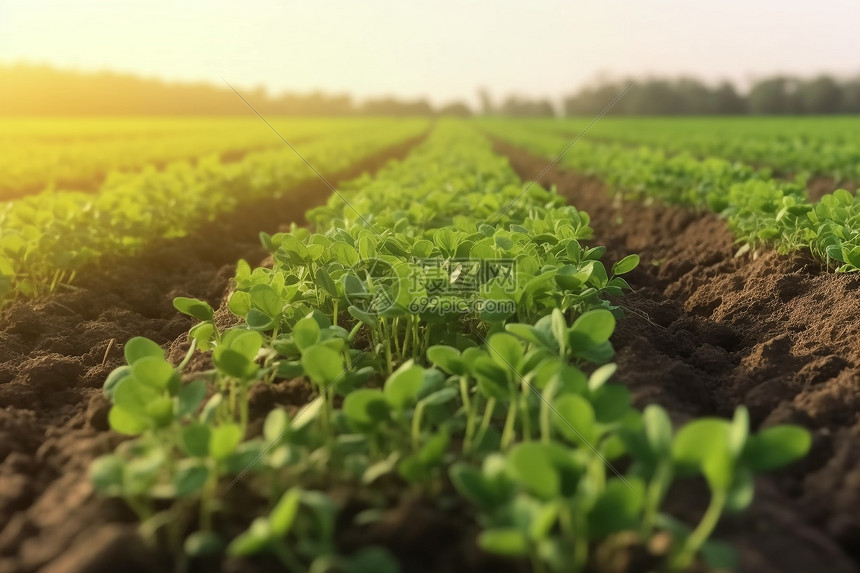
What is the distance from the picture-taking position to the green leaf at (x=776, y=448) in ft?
4.68

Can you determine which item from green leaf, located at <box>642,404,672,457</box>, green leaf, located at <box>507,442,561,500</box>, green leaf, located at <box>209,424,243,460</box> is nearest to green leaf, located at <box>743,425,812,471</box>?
green leaf, located at <box>642,404,672,457</box>

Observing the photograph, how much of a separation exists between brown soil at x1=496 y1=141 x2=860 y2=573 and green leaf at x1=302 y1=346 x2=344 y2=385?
108 cm

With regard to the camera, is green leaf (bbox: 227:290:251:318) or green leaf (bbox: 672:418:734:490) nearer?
green leaf (bbox: 672:418:734:490)

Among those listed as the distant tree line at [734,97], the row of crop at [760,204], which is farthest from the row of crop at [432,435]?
the distant tree line at [734,97]

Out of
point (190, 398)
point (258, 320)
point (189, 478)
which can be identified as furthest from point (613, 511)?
point (258, 320)

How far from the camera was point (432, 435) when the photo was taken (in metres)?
1.86

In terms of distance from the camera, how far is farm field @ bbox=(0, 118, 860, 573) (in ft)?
4.79

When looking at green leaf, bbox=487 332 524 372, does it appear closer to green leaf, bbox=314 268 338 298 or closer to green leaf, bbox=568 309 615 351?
green leaf, bbox=568 309 615 351

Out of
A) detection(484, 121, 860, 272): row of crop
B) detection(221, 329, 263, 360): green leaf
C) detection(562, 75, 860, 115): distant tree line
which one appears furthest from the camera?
detection(562, 75, 860, 115): distant tree line

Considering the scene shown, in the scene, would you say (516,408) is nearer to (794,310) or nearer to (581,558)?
(581,558)

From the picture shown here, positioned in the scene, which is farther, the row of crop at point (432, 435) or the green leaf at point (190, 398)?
the green leaf at point (190, 398)

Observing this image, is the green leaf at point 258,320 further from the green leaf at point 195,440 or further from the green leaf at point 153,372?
the green leaf at point 195,440

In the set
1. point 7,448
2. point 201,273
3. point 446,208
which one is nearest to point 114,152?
point 201,273

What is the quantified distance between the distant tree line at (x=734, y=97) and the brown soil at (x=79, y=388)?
64.6 meters
